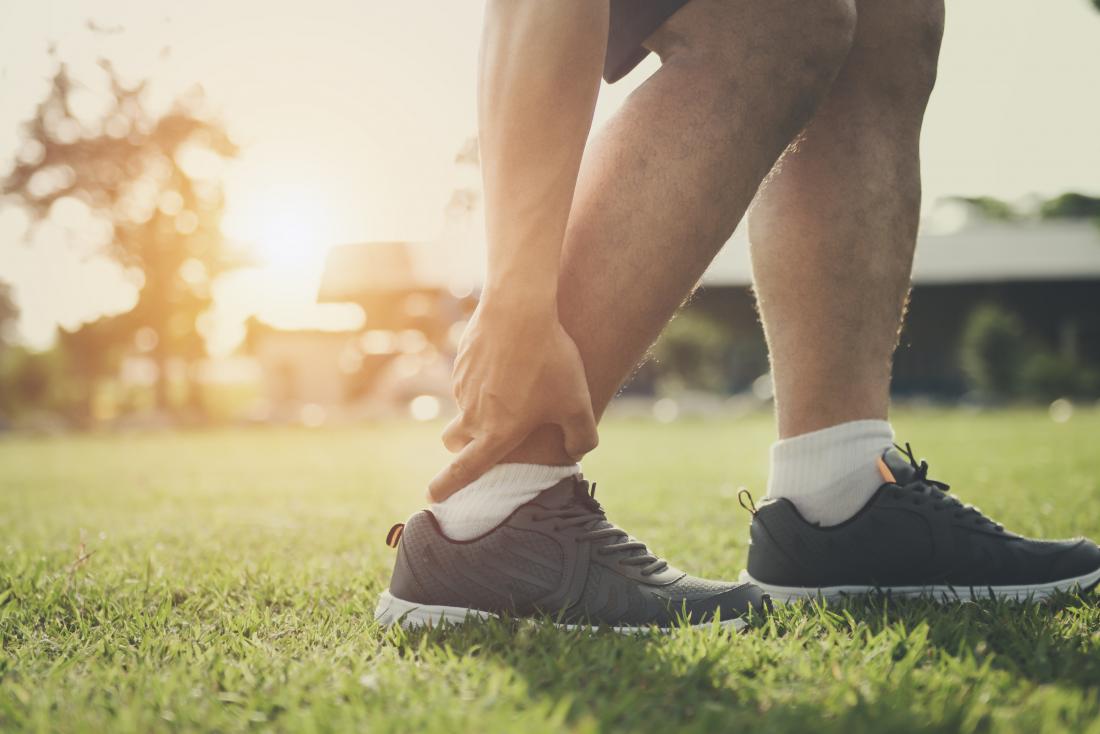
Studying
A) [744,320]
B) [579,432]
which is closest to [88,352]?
[744,320]

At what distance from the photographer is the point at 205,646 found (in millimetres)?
1247

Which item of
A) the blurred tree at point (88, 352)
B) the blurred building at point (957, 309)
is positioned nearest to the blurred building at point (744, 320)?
the blurred building at point (957, 309)

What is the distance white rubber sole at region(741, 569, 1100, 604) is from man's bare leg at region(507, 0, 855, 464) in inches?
19.4

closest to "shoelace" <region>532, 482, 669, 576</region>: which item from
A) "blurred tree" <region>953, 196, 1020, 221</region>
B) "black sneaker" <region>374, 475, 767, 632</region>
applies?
"black sneaker" <region>374, 475, 767, 632</region>

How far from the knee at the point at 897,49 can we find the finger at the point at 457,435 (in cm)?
94

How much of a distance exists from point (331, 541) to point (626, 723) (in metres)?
1.74

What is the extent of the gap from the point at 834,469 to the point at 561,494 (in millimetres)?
491

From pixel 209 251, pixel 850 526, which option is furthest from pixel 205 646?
pixel 209 251

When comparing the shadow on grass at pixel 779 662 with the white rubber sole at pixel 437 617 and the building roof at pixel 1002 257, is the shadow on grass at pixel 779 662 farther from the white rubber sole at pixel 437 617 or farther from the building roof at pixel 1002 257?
the building roof at pixel 1002 257

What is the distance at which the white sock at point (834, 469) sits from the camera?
150 centimetres

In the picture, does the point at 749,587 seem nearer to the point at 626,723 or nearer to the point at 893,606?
the point at 893,606

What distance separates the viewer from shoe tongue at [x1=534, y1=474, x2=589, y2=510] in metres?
1.31

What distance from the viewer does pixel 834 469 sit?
59.2 inches

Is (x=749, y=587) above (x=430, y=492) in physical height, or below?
below
